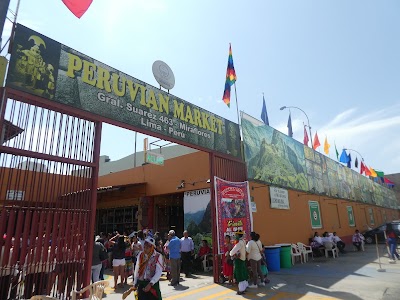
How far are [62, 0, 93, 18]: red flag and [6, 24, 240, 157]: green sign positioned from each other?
848 millimetres

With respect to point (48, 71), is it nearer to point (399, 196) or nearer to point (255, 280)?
point (255, 280)

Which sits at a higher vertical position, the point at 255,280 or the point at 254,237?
the point at 254,237

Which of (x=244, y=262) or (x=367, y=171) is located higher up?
(x=367, y=171)

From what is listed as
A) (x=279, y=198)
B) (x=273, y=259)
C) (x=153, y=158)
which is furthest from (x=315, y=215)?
(x=153, y=158)

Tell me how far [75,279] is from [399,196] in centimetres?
5709

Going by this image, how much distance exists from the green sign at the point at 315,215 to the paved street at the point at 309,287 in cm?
651

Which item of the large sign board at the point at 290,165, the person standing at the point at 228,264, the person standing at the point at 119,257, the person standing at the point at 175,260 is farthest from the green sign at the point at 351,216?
the person standing at the point at 119,257

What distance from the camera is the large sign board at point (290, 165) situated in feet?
43.3

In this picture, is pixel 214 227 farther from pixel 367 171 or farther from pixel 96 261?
pixel 367 171

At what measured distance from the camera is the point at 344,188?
24500mm

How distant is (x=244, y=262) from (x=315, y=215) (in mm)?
11476

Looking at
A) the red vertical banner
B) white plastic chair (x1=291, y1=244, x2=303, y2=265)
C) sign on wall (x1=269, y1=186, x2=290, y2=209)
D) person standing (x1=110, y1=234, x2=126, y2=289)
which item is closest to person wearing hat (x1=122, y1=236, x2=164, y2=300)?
person standing (x1=110, y1=234, x2=126, y2=289)

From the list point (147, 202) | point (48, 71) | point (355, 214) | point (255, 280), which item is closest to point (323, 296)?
point (255, 280)

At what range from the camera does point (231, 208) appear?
1094cm
